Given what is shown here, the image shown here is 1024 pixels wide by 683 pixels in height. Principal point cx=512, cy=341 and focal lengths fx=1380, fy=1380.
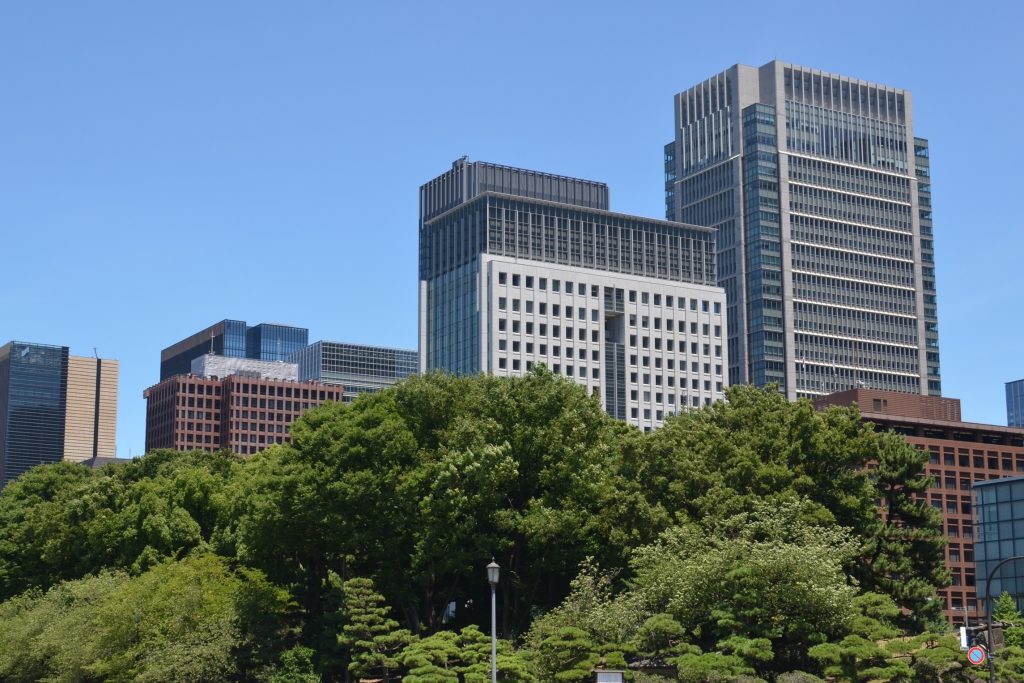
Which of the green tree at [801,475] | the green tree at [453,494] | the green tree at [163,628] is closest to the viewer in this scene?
the green tree at [801,475]

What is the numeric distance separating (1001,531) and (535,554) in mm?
70659

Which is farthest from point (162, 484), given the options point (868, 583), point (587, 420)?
point (868, 583)

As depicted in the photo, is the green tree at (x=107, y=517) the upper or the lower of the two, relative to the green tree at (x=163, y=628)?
upper

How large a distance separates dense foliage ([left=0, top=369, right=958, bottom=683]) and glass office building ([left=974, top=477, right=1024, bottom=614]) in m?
52.5

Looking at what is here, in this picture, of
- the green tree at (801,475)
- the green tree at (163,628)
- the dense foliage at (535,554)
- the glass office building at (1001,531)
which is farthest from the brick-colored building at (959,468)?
the green tree at (163,628)

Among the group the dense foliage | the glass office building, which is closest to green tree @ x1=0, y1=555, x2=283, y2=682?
the dense foliage

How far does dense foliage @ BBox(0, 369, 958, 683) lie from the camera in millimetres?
63094

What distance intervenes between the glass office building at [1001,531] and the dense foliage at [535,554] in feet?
172

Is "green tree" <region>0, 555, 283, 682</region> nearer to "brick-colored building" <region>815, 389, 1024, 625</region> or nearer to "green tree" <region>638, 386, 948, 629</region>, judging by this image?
"green tree" <region>638, 386, 948, 629</region>

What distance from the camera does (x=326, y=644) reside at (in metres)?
72.8

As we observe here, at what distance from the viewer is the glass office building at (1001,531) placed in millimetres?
126062

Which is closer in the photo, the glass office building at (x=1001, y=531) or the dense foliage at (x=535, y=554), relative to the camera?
the dense foliage at (x=535, y=554)

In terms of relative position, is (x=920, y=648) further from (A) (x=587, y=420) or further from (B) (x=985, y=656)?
(A) (x=587, y=420)

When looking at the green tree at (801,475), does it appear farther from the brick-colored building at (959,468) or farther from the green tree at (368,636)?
the brick-colored building at (959,468)
